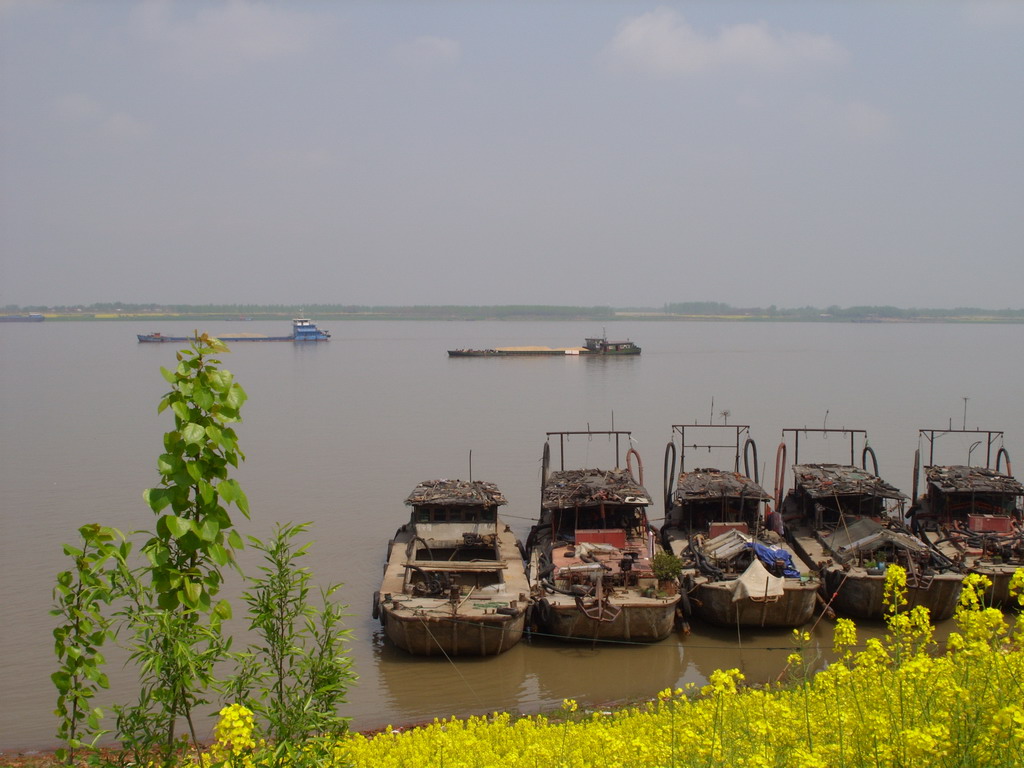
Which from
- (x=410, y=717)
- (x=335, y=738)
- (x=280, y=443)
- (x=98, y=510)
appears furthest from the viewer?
(x=280, y=443)

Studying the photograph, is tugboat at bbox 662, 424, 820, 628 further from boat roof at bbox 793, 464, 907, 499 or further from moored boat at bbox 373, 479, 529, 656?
moored boat at bbox 373, 479, 529, 656

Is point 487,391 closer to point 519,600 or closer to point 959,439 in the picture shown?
point 959,439

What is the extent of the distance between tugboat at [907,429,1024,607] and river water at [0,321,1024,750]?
4288 mm

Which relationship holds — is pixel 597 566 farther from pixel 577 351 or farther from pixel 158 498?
pixel 577 351

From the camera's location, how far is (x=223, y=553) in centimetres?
465

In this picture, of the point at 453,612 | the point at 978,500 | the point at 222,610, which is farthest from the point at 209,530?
the point at 978,500

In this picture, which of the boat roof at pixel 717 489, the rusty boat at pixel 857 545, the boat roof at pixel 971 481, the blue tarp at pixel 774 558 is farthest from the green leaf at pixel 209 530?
the boat roof at pixel 971 481

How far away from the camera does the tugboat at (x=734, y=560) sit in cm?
1645

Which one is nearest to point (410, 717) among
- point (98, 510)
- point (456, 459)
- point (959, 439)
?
point (98, 510)

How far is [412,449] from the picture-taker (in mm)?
36906

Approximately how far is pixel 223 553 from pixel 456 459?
99.4 ft

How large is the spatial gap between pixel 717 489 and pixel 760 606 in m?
4.71

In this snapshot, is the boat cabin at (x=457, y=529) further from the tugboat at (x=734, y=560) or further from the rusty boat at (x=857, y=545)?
the rusty boat at (x=857, y=545)

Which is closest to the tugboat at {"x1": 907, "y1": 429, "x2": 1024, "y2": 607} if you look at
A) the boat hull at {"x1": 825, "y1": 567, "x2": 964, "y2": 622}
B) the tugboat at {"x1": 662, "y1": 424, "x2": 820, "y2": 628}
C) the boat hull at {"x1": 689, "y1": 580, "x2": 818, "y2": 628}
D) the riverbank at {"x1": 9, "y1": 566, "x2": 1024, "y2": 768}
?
the boat hull at {"x1": 825, "y1": 567, "x2": 964, "y2": 622}
